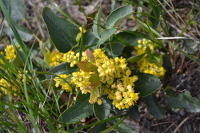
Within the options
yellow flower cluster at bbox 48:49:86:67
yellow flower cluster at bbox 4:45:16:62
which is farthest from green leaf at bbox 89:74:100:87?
yellow flower cluster at bbox 4:45:16:62

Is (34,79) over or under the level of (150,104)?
over

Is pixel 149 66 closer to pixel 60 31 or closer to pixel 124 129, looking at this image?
pixel 124 129

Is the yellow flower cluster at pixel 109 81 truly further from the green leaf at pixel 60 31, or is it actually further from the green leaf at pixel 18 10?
the green leaf at pixel 18 10

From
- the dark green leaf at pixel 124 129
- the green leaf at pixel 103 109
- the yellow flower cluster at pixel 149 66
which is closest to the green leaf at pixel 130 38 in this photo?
the yellow flower cluster at pixel 149 66

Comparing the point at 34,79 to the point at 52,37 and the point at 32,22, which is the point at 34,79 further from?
the point at 32,22

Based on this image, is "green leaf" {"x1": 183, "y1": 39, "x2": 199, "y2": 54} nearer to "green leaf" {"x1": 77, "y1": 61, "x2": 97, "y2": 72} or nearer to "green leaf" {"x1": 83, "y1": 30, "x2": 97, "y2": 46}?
"green leaf" {"x1": 83, "y1": 30, "x2": 97, "y2": 46}

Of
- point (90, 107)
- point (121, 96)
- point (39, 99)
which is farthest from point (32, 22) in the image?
point (121, 96)
